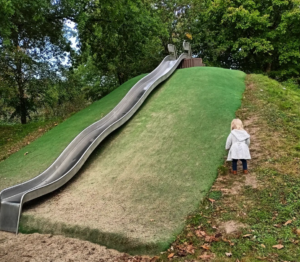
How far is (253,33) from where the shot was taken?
19297 mm

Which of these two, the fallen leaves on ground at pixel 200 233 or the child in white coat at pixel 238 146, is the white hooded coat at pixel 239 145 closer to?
the child in white coat at pixel 238 146

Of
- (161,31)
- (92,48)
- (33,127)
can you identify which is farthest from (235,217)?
(92,48)

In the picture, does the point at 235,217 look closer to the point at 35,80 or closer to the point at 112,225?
the point at 112,225

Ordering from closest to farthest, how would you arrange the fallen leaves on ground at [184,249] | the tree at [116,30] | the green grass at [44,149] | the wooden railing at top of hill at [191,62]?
the fallen leaves on ground at [184,249] → the green grass at [44,149] → the tree at [116,30] → the wooden railing at top of hill at [191,62]

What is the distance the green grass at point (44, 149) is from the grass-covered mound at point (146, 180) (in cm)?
136

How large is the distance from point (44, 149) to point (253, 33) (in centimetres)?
1594

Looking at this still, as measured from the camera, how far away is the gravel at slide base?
4.11 m

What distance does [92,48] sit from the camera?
50.6 feet

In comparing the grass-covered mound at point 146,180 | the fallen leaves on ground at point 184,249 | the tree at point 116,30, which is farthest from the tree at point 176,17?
the fallen leaves on ground at point 184,249

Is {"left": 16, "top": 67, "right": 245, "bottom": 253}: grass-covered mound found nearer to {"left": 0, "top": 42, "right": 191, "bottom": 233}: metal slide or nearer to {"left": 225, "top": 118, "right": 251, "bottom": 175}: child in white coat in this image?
{"left": 0, "top": 42, "right": 191, "bottom": 233}: metal slide

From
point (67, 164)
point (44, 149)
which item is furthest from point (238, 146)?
point (44, 149)

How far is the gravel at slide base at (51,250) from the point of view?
4.11 metres

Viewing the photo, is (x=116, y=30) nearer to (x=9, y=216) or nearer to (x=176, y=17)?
(x=176, y=17)

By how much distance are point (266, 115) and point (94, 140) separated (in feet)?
14.5
